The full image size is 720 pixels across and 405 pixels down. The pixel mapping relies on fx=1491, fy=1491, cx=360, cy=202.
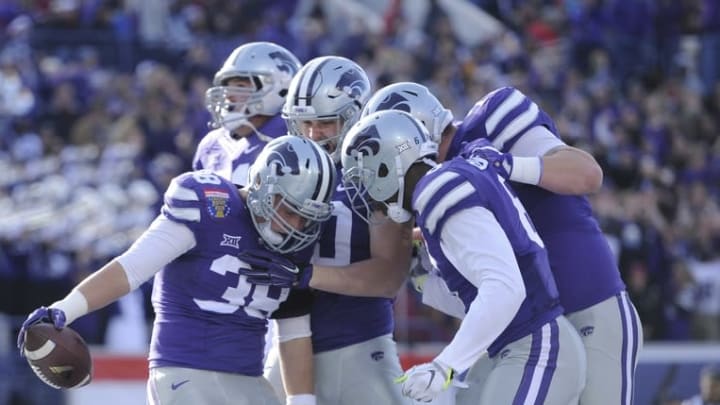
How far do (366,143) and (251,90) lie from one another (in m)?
1.52

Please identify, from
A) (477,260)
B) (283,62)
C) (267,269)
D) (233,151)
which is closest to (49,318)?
(267,269)

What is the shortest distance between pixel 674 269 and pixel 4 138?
20.0 ft

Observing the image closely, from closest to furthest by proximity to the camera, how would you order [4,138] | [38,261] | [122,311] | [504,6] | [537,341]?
[537,341]
[122,311]
[38,261]
[4,138]
[504,6]

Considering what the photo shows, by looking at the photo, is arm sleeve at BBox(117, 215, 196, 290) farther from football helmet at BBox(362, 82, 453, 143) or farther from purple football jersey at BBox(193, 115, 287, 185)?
purple football jersey at BBox(193, 115, 287, 185)

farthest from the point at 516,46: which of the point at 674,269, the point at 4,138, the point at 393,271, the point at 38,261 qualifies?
the point at 393,271

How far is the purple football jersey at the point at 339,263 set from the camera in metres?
5.80

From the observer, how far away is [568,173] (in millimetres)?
5324

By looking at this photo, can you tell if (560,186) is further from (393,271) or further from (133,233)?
(133,233)

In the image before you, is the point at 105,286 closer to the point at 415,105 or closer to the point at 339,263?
the point at 339,263

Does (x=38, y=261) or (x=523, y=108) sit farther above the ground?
(x=523, y=108)

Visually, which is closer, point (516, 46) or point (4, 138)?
point (4, 138)

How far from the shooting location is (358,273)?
18.3 feet

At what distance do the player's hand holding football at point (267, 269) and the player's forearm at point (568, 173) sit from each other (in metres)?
0.96

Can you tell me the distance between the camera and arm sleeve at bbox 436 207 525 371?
4793 millimetres
